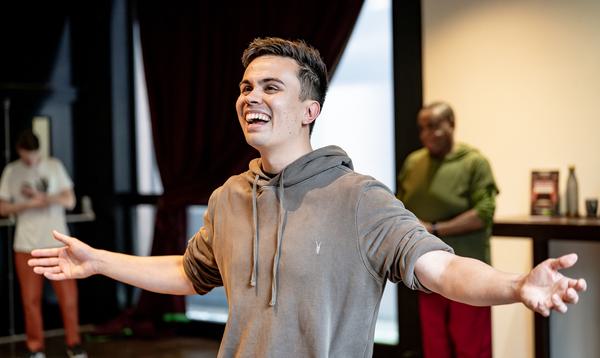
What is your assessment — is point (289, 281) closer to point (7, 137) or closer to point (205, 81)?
point (205, 81)

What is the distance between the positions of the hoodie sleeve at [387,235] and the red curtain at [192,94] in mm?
3681

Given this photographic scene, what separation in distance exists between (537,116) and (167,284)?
9.41ft

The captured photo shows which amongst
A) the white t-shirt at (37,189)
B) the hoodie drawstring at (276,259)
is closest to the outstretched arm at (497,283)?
the hoodie drawstring at (276,259)

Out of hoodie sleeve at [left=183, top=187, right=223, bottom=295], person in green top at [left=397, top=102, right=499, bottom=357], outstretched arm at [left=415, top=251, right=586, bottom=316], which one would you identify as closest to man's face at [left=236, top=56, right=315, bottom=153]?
hoodie sleeve at [left=183, top=187, right=223, bottom=295]

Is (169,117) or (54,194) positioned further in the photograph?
(169,117)

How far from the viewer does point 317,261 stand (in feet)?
5.95

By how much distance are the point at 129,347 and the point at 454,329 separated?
2536 mm

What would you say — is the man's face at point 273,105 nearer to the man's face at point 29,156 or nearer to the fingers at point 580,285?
the fingers at point 580,285

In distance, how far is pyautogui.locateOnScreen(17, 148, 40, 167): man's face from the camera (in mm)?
5281

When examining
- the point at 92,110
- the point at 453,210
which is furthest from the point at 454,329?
the point at 92,110

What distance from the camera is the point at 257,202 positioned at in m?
1.96

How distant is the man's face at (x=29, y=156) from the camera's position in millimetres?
5281

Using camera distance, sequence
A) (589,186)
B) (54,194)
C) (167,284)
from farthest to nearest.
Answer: (54,194) < (589,186) < (167,284)

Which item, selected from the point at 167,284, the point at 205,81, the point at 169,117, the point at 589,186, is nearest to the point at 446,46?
the point at 589,186
